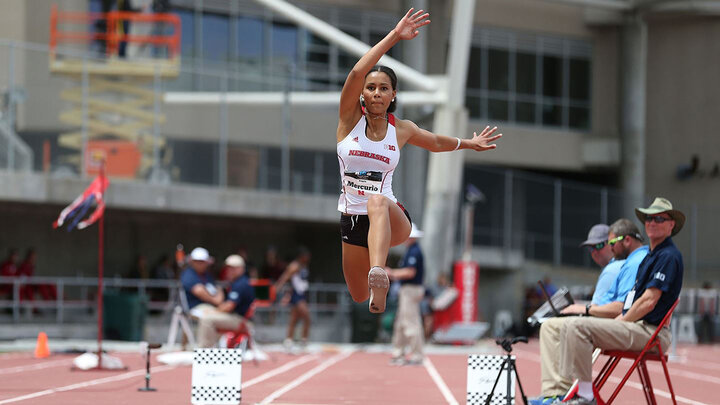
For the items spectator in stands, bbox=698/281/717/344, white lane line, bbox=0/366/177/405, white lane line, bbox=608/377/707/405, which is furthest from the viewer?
spectator in stands, bbox=698/281/717/344

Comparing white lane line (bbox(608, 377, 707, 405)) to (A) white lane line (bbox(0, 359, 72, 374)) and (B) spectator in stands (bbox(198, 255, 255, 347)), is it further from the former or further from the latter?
(A) white lane line (bbox(0, 359, 72, 374))

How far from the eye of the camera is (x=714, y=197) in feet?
124

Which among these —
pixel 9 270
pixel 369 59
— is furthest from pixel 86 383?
pixel 9 270

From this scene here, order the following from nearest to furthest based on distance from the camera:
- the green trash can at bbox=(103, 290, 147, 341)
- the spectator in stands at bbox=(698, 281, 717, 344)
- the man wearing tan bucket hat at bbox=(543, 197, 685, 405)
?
the man wearing tan bucket hat at bbox=(543, 197, 685, 405), the green trash can at bbox=(103, 290, 147, 341), the spectator in stands at bbox=(698, 281, 717, 344)

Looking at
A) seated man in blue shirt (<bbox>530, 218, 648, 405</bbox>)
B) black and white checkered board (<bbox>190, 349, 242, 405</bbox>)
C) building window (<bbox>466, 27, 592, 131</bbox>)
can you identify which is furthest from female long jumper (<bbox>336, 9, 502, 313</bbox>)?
building window (<bbox>466, 27, 592, 131</bbox>)

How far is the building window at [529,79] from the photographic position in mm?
37250

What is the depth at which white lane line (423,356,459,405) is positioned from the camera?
11.0 metres

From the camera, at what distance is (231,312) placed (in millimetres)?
14812

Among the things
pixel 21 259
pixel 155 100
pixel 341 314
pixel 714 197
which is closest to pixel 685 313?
pixel 341 314

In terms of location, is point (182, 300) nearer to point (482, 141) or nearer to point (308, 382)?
point (308, 382)

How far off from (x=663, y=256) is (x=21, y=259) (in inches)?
754

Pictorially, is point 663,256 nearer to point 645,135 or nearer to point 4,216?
point 4,216

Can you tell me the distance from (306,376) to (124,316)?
828 centimetres

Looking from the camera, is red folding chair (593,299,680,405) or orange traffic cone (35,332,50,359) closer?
red folding chair (593,299,680,405)
